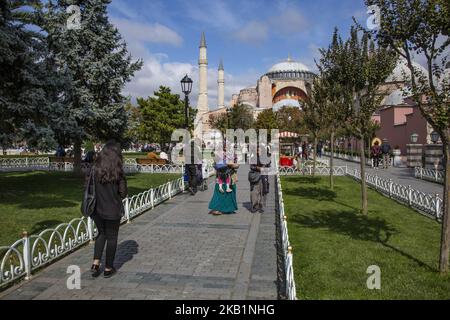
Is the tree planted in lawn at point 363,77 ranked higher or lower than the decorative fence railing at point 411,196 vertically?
higher

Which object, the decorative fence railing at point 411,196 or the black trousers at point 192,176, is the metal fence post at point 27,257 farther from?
the decorative fence railing at point 411,196

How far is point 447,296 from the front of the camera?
486 cm

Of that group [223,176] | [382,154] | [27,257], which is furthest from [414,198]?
[382,154]

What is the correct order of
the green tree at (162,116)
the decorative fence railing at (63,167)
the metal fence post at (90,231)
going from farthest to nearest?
1. the green tree at (162,116)
2. the decorative fence railing at (63,167)
3. the metal fence post at (90,231)

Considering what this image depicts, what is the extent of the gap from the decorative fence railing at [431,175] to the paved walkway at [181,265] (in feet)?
36.5

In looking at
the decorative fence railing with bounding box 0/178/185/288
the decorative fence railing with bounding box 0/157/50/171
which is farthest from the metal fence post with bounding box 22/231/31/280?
the decorative fence railing with bounding box 0/157/50/171

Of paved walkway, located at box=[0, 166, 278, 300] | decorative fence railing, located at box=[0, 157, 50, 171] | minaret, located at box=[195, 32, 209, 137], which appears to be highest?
minaret, located at box=[195, 32, 209, 137]

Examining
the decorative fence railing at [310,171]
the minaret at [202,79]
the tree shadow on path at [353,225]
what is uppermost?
the minaret at [202,79]

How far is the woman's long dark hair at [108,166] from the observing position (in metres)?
5.53

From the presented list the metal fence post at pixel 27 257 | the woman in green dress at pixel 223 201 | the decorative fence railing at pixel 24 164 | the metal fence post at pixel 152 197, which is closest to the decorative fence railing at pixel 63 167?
the decorative fence railing at pixel 24 164

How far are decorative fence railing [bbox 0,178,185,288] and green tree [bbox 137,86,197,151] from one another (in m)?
28.7

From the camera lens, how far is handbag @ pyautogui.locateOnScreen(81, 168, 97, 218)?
18.1 feet

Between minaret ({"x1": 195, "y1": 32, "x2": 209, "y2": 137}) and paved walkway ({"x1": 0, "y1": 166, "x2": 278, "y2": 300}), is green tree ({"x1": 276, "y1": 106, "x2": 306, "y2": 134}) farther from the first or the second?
paved walkway ({"x1": 0, "y1": 166, "x2": 278, "y2": 300})
